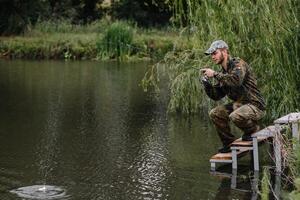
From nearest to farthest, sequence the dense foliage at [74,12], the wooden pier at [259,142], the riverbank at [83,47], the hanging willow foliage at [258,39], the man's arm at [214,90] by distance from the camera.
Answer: the wooden pier at [259,142], the man's arm at [214,90], the hanging willow foliage at [258,39], the riverbank at [83,47], the dense foliage at [74,12]

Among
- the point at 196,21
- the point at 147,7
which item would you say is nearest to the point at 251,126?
the point at 196,21

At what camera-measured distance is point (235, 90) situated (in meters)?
9.26

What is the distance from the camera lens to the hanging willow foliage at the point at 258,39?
10.8 metres

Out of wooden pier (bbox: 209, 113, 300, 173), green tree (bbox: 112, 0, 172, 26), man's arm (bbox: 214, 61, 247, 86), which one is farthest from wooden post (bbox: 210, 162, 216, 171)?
green tree (bbox: 112, 0, 172, 26)

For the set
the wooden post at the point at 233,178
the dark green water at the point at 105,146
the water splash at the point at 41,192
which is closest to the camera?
the water splash at the point at 41,192

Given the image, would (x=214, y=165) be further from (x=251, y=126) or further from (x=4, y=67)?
(x=4, y=67)

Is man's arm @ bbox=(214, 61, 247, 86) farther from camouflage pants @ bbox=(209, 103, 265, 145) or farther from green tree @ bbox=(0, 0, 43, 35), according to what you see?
green tree @ bbox=(0, 0, 43, 35)

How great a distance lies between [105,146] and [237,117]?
2.56m

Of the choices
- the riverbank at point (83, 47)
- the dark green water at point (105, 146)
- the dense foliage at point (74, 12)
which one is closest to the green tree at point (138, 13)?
the dense foliage at point (74, 12)

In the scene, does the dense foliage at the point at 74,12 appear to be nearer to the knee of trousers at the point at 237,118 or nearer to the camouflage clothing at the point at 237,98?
the camouflage clothing at the point at 237,98

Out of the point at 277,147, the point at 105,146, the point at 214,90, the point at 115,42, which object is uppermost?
the point at 115,42

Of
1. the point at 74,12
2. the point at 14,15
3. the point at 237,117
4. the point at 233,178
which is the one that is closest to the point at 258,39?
the point at 237,117

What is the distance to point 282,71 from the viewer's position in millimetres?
10828

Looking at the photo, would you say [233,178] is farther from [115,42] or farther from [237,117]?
[115,42]
